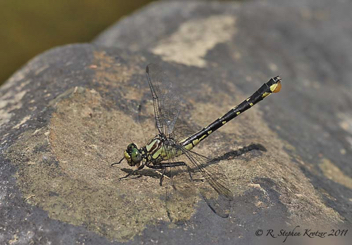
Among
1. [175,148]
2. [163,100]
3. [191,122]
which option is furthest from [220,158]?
[163,100]

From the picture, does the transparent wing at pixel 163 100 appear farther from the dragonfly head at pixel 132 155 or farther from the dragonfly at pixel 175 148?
the dragonfly head at pixel 132 155

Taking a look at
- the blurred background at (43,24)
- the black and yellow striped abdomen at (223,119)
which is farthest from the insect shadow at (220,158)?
the blurred background at (43,24)

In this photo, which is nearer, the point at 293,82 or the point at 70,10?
the point at 293,82

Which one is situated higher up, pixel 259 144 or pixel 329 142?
pixel 329 142

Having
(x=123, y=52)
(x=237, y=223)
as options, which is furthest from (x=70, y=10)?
(x=237, y=223)

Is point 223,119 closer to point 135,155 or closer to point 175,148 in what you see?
point 175,148

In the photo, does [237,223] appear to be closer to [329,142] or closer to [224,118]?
[224,118]

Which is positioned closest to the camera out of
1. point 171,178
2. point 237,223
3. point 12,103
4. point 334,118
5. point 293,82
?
point 237,223
